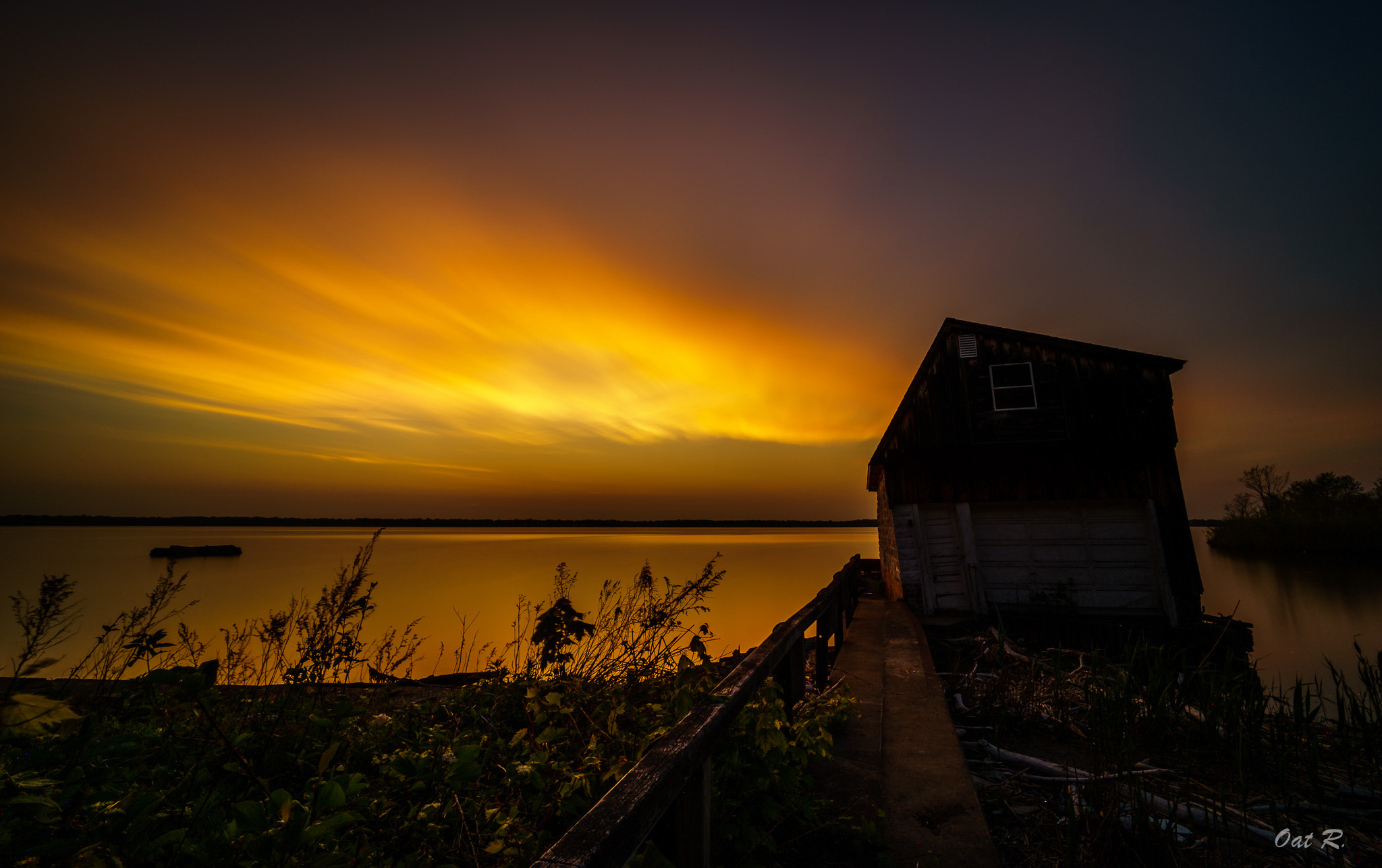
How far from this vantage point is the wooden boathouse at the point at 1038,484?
11.3m

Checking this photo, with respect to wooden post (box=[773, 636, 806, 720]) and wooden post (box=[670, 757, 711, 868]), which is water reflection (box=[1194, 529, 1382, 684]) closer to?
wooden post (box=[773, 636, 806, 720])

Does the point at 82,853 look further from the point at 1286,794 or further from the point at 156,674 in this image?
the point at 1286,794

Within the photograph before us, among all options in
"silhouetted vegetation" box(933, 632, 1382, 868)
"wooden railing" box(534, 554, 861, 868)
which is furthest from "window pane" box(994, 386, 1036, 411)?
"wooden railing" box(534, 554, 861, 868)

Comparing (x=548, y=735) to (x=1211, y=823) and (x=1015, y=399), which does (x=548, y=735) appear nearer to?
(x=1211, y=823)

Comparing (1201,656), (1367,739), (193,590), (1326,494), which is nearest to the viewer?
(1367,739)

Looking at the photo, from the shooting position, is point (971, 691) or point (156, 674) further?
point (971, 691)

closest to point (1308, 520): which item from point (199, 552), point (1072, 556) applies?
point (1072, 556)

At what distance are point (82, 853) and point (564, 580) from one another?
3777 millimetres

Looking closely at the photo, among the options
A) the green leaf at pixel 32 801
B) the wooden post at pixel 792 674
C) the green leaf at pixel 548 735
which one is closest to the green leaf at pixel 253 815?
the green leaf at pixel 32 801

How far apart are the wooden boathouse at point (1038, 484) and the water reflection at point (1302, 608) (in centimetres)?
251

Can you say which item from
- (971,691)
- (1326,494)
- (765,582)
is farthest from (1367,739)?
(1326,494)

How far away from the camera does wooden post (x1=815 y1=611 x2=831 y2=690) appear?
6.51 m

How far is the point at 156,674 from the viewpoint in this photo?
1434 mm

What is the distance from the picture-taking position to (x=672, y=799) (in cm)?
202
